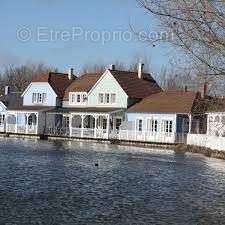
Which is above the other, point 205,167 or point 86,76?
point 86,76

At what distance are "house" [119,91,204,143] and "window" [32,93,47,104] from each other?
1267cm

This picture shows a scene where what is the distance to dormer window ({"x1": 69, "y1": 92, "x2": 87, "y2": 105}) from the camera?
62094 mm

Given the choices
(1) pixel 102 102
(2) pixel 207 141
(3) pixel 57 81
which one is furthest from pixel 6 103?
(2) pixel 207 141

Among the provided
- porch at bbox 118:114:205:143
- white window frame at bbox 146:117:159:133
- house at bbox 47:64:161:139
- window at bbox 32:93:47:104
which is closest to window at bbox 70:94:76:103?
house at bbox 47:64:161:139

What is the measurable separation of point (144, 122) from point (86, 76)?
14725 millimetres

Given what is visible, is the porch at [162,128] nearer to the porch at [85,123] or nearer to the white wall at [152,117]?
the white wall at [152,117]

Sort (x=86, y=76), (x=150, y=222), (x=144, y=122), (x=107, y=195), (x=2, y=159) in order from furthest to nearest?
(x=86, y=76) → (x=144, y=122) → (x=2, y=159) → (x=107, y=195) → (x=150, y=222)

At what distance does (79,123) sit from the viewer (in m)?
61.3

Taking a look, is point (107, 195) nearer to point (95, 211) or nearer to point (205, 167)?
point (95, 211)

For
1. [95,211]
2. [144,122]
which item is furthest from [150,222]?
[144,122]

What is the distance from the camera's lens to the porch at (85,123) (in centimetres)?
5534

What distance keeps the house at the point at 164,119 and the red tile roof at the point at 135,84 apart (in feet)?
10.1

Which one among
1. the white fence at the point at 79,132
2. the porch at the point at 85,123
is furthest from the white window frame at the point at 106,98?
the white fence at the point at 79,132

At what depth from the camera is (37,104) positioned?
215ft
